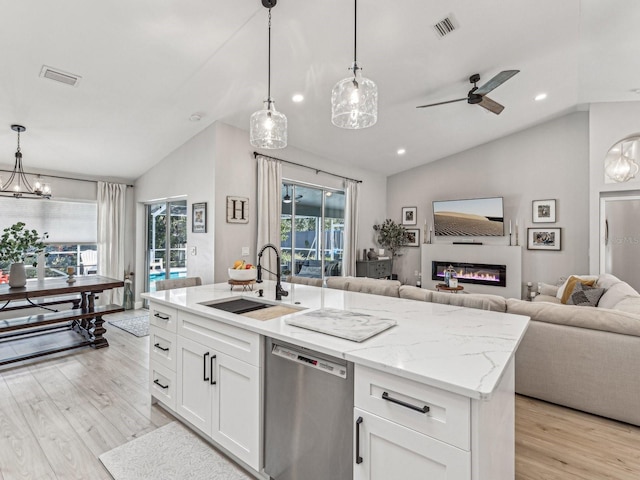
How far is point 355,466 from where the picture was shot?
1268mm

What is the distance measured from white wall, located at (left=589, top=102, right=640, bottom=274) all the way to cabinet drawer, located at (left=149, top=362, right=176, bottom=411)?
6262 millimetres

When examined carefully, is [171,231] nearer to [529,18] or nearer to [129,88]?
[129,88]

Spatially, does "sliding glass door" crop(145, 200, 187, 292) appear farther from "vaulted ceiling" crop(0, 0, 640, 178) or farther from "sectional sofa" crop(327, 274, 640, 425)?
"sectional sofa" crop(327, 274, 640, 425)

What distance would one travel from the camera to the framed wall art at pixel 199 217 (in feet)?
14.2

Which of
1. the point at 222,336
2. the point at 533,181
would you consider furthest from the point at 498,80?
the point at 222,336

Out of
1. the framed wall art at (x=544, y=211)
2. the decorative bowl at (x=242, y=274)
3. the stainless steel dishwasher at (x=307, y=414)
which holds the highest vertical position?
the framed wall art at (x=544, y=211)

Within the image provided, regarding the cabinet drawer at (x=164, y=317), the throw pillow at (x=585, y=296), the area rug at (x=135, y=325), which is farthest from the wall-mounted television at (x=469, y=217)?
the cabinet drawer at (x=164, y=317)

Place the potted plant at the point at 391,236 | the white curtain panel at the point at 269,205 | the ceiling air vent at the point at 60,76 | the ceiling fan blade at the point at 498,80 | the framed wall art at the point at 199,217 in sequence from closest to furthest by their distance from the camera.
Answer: the ceiling air vent at the point at 60,76 → the ceiling fan blade at the point at 498,80 → the framed wall art at the point at 199,217 → the white curtain panel at the point at 269,205 → the potted plant at the point at 391,236

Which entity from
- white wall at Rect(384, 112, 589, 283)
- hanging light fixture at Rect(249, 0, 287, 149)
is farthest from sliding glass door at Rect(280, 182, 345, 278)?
hanging light fixture at Rect(249, 0, 287, 149)

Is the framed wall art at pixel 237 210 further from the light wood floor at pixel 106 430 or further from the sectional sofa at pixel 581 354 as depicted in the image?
the sectional sofa at pixel 581 354

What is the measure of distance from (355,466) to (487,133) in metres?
6.39

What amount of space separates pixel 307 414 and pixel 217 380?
687mm

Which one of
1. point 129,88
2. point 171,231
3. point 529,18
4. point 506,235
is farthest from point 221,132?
point 506,235

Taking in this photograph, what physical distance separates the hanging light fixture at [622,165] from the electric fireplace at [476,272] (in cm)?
221
